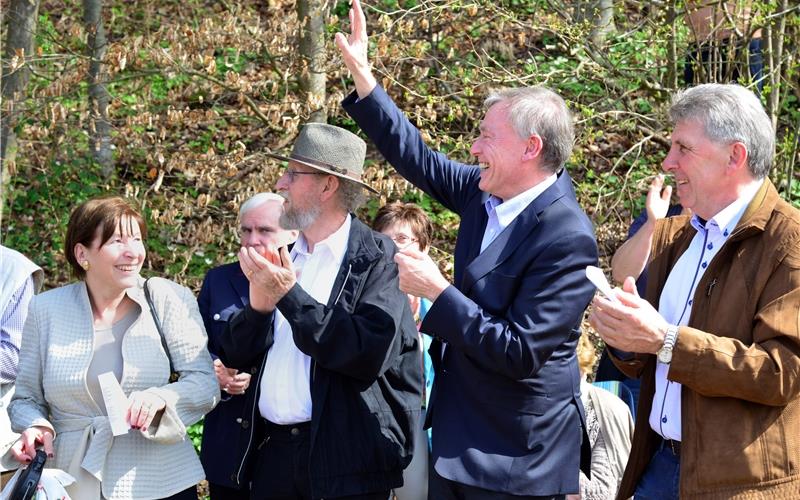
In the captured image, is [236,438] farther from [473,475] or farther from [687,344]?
[687,344]

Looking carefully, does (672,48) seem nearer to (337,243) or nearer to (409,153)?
(409,153)

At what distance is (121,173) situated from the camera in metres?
9.55

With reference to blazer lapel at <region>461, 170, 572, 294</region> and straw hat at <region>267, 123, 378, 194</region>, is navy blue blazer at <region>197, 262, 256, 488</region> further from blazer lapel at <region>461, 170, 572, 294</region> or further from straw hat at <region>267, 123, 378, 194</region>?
blazer lapel at <region>461, 170, 572, 294</region>

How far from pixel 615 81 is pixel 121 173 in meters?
4.83

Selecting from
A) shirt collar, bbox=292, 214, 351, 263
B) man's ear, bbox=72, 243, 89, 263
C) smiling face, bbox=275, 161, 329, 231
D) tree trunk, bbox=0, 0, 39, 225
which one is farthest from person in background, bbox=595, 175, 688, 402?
tree trunk, bbox=0, 0, 39, 225

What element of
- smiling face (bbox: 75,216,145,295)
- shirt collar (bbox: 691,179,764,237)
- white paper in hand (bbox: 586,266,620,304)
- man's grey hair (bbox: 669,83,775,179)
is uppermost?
man's grey hair (bbox: 669,83,775,179)

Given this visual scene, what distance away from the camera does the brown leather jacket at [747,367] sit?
9.89ft

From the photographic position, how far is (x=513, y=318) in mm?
3471

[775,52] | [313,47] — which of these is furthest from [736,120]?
[313,47]

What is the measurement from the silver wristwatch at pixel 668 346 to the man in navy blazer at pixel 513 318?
43 centimetres

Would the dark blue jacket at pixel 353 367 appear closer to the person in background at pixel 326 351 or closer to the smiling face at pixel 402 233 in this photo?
the person in background at pixel 326 351

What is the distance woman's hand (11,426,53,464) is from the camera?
153 inches

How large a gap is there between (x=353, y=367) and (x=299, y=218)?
0.74 meters

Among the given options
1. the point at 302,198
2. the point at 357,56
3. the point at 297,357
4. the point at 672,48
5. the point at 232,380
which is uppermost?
the point at 672,48
